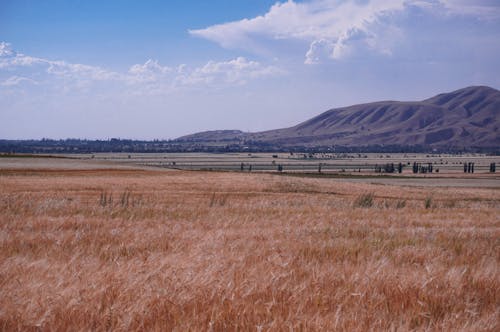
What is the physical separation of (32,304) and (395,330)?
285 cm

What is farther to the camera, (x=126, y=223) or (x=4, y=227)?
(x=126, y=223)

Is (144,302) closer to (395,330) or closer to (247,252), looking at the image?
(395,330)

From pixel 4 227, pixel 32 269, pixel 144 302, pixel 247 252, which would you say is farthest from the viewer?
pixel 4 227

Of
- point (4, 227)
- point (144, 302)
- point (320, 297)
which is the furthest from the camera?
point (4, 227)

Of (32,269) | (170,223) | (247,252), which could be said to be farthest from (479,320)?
(170,223)

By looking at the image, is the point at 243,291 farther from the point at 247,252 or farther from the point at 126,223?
the point at 126,223

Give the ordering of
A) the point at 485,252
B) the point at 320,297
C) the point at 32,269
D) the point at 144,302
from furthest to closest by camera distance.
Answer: the point at 485,252 < the point at 32,269 < the point at 320,297 < the point at 144,302

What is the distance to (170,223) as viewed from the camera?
9.53 m

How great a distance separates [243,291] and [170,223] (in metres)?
5.10

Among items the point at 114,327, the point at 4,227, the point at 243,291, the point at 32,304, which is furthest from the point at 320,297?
the point at 4,227

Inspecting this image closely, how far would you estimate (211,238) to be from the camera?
294 inches

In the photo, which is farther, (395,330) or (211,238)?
(211,238)

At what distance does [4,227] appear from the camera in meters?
8.41

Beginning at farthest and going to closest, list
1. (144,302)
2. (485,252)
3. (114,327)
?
(485,252) < (144,302) < (114,327)
